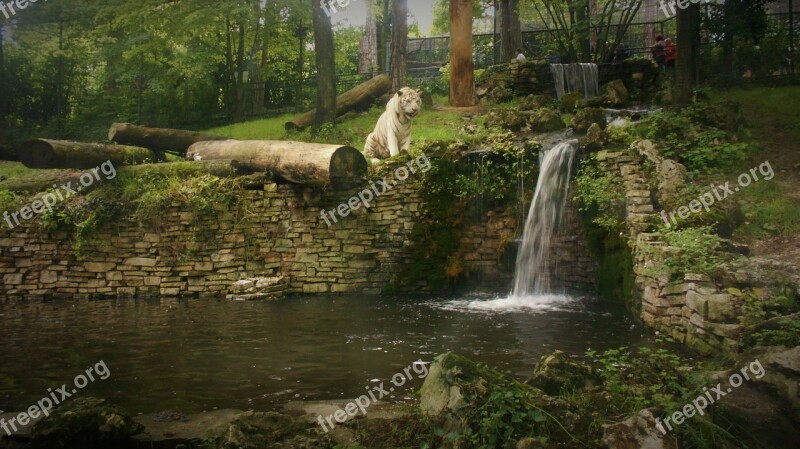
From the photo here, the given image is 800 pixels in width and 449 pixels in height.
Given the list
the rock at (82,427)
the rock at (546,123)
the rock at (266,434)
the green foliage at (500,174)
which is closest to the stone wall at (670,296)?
the green foliage at (500,174)

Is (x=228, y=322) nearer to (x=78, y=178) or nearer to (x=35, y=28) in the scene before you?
(x=78, y=178)

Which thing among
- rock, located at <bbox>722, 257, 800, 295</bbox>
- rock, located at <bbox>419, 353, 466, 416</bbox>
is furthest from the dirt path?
rock, located at <bbox>419, 353, 466, 416</bbox>

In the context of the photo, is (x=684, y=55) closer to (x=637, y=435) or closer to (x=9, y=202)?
(x=637, y=435)

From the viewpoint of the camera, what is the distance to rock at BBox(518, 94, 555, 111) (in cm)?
1549

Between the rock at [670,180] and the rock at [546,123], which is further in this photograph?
the rock at [546,123]

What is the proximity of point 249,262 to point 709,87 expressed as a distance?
11.8 metres

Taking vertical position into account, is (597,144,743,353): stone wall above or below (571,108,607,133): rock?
below

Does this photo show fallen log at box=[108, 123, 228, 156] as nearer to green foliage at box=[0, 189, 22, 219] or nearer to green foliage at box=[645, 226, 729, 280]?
green foliage at box=[0, 189, 22, 219]

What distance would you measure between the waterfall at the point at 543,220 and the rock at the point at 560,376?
5245mm

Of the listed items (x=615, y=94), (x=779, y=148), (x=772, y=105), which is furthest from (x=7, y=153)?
(x=772, y=105)

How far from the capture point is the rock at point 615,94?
616 inches

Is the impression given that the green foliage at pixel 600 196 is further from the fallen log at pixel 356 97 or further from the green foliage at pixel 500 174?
the fallen log at pixel 356 97

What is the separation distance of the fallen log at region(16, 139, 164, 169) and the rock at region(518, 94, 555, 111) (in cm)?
901

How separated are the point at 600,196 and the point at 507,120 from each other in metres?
4.06
